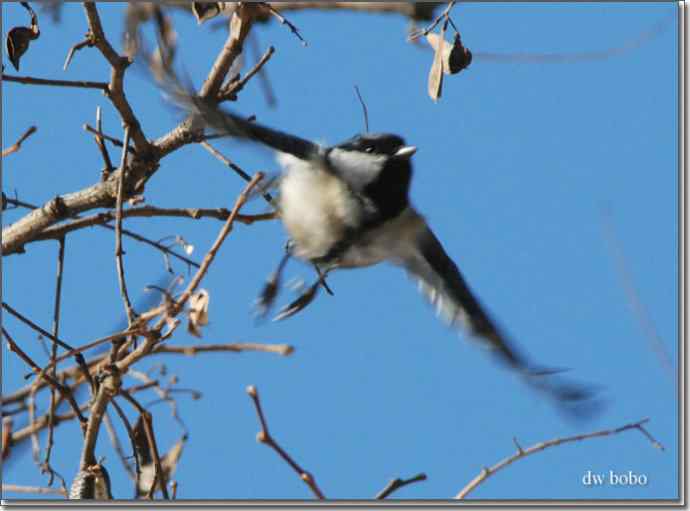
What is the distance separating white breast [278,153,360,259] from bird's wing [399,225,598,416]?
0.36 m

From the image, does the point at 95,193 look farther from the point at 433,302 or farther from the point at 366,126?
the point at 433,302

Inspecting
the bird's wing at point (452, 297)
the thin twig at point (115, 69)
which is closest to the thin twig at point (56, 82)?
the thin twig at point (115, 69)

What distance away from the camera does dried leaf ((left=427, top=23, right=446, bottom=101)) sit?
6.74ft

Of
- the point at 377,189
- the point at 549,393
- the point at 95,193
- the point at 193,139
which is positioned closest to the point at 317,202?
the point at 377,189

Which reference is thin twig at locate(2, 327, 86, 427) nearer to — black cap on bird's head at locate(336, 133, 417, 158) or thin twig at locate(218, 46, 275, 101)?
thin twig at locate(218, 46, 275, 101)

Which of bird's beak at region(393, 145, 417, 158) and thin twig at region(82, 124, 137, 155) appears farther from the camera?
bird's beak at region(393, 145, 417, 158)

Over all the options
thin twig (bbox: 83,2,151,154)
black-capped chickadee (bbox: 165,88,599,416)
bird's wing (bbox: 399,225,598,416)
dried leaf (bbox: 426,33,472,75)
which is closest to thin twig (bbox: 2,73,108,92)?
thin twig (bbox: 83,2,151,154)

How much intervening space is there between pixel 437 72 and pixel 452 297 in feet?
2.78

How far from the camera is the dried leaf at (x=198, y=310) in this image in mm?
1569

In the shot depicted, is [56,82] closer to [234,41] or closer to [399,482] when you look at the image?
[234,41]

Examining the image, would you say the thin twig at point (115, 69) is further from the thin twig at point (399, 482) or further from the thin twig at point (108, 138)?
the thin twig at point (399, 482)

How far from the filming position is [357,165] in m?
2.51

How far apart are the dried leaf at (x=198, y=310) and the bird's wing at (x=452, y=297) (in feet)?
3.98

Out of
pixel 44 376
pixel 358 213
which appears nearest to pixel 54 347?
pixel 44 376
